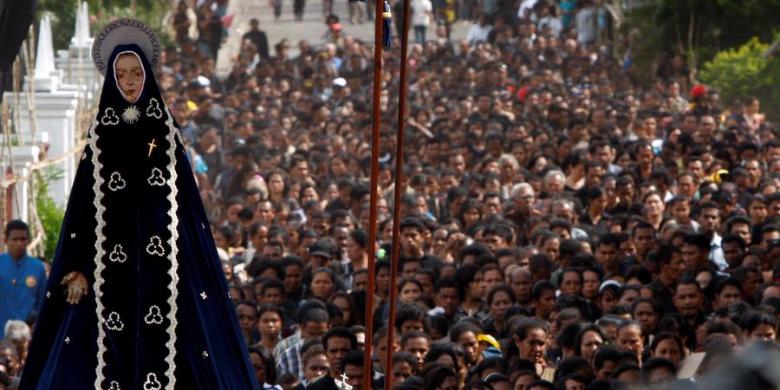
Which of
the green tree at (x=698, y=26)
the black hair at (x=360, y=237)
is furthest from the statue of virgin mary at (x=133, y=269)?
the green tree at (x=698, y=26)

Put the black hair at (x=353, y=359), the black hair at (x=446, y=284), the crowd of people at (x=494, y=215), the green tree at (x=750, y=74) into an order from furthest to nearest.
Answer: the green tree at (x=750, y=74) → the black hair at (x=446, y=284) → the crowd of people at (x=494, y=215) → the black hair at (x=353, y=359)

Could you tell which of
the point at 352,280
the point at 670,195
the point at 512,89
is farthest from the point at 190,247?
the point at 512,89

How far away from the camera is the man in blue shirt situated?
13.5 meters

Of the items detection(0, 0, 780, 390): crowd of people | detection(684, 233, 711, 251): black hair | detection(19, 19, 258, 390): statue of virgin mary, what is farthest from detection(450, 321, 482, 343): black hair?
detection(19, 19, 258, 390): statue of virgin mary

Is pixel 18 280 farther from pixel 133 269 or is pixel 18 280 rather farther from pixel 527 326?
pixel 133 269

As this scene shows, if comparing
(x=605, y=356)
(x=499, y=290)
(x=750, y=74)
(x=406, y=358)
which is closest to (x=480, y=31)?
(x=750, y=74)

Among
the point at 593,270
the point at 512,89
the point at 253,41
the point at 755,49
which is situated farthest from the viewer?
the point at 253,41

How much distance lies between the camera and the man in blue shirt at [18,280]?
13.5m

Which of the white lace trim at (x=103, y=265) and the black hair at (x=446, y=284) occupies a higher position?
the white lace trim at (x=103, y=265)

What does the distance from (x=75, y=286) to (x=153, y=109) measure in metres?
0.68

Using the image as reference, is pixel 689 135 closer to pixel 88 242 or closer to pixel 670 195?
pixel 670 195

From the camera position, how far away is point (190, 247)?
25.6 ft

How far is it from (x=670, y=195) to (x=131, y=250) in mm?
10209

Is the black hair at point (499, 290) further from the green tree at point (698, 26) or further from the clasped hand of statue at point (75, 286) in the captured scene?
the green tree at point (698, 26)
